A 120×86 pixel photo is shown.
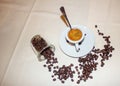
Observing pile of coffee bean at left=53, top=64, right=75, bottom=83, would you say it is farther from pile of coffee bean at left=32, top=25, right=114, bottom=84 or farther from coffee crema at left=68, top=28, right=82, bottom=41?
coffee crema at left=68, top=28, right=82, bottom=41

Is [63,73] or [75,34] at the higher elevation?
[75,34]

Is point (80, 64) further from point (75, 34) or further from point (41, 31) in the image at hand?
point (41, 31)

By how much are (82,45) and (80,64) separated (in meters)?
0.10

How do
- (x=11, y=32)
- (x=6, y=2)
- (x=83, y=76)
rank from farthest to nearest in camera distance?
(x=6, y=2) → (x=11, y=32) → (x=83, y=76)

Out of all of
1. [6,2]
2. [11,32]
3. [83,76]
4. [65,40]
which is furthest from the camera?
[6,2]

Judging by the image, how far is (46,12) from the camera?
46.3 inches

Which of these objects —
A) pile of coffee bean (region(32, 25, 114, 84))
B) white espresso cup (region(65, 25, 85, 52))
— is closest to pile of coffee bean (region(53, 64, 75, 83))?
pile of coffee bean (region(32, 25, 114, 84))

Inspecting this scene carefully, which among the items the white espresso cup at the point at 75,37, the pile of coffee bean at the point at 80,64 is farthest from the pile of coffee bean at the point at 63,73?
the white espresso cup at the point at 75,37

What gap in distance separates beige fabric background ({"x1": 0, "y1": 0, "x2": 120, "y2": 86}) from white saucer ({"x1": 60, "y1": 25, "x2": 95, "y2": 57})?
29 mm

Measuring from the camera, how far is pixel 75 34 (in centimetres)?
98

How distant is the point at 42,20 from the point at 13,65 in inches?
11.8

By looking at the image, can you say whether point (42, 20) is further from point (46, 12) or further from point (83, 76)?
point (83, 76)

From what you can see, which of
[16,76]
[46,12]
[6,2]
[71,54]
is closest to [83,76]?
[71,54]

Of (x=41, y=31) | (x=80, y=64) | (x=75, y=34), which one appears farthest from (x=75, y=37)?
(x=41, y=31)
